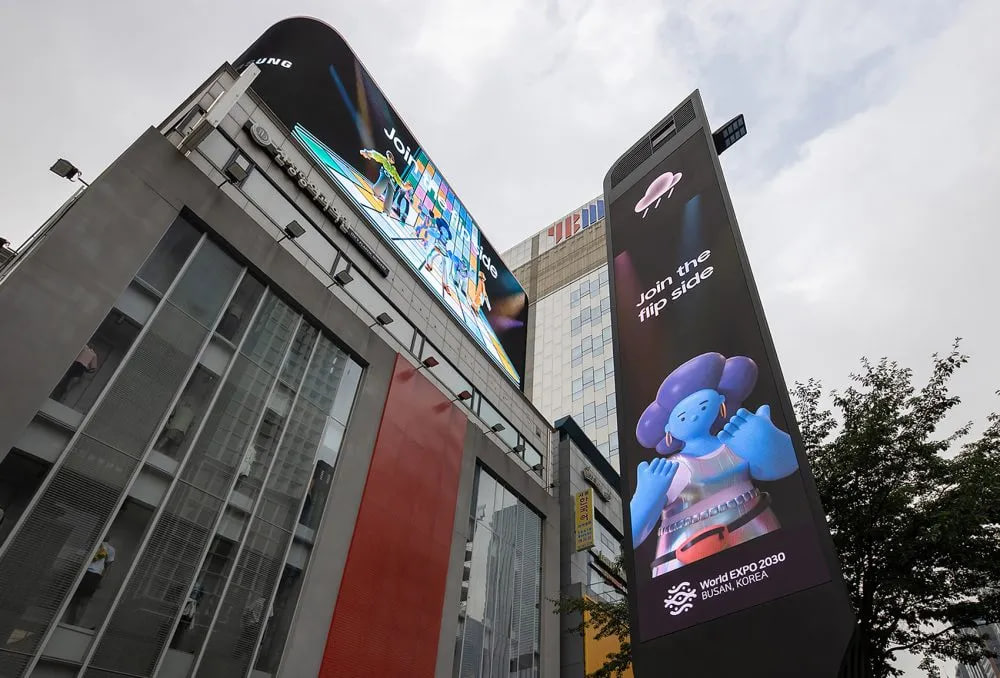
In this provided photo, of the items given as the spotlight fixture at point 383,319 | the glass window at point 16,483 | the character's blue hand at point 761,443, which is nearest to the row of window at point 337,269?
the spotlight fixture at point 383,319

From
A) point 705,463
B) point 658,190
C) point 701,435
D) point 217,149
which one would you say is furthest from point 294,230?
point 705,463

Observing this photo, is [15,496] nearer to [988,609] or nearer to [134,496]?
[134,496]

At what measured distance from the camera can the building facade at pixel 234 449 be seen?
1191 centimetres

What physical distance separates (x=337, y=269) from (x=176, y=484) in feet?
31.5

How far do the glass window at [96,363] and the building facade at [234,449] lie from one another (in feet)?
0.13

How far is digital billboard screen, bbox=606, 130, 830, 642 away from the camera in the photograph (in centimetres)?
1005

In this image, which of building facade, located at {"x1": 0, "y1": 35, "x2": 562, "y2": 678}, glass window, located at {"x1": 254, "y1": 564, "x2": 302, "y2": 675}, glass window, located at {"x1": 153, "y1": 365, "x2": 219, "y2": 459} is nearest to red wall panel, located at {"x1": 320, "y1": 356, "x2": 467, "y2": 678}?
building facade, located at {"x1": 0, "y1": 35, "x2": 562, "y2": 678}

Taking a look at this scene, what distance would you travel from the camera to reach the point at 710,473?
38.3 feet

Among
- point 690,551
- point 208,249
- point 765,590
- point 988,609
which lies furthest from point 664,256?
point 208,249

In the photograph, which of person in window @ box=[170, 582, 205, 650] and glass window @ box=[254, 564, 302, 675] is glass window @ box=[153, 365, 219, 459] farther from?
glass window @ box=[254, 564, 302, 675]

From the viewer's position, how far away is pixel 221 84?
1941 cm

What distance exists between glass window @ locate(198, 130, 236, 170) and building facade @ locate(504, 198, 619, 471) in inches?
1576

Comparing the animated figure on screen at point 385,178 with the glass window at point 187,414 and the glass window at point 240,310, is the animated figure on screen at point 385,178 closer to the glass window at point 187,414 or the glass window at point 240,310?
the glass window at point 240,310

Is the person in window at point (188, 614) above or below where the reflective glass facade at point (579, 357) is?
below
